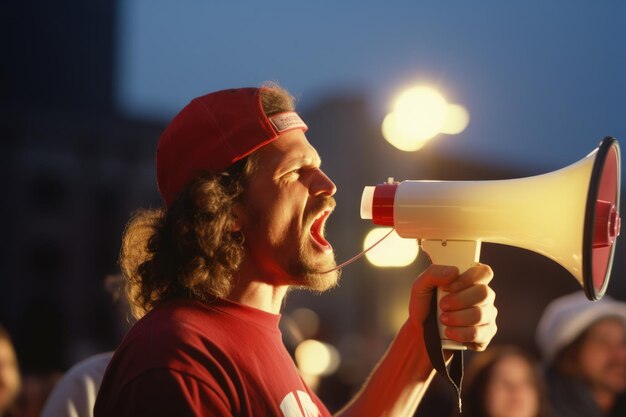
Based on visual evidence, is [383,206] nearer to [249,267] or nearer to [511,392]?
[249,267]

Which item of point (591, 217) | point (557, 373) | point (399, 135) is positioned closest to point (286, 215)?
point (591, 217)

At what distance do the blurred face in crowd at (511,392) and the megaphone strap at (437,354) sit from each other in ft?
8.39

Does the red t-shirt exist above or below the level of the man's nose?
below

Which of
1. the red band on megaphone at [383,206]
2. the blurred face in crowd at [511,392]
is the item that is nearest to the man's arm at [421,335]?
the red band on megaphone at [383,206]

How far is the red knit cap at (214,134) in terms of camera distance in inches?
101

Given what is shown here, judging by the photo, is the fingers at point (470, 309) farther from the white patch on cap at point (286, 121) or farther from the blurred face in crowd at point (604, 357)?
the blurred face in crowd at point (604, 357)

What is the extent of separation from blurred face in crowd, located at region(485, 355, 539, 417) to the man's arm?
7.54 ft

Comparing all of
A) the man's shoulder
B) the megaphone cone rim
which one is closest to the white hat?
A: the megaphone cone rim

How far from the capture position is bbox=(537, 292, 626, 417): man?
5074 millimetres

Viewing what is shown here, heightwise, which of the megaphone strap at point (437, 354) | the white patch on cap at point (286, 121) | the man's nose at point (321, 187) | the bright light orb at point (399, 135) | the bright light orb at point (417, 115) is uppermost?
the white patch on cap at point (286, 121)

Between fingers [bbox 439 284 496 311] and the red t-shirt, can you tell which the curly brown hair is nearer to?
the red t-shirt

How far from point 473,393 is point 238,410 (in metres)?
3.07

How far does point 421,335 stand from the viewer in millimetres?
2652

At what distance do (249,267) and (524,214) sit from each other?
2.54 feet
